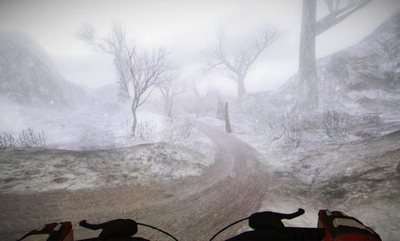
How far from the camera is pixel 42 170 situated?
5.95 m

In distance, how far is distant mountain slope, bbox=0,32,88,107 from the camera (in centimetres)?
2106

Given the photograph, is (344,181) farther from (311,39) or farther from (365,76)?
(365,76)

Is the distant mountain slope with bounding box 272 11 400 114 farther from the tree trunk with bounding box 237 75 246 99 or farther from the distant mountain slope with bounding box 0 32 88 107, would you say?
the distant mountain slope with bounding box 0 32 88 107

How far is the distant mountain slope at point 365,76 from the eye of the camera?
1608cm

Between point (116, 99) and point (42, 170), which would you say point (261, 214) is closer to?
point (42, 170)

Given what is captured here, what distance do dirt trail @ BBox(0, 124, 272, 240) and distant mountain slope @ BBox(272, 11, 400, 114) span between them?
14.4 metres

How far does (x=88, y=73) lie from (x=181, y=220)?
60.8m

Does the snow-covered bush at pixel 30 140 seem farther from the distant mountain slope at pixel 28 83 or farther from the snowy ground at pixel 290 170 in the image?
the distant mountain slope at pixel 28 83

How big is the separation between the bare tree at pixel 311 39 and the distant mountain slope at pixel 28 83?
88.0ft

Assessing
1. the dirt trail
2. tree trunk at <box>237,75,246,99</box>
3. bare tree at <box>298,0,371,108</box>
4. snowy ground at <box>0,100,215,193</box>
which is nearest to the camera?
the dirt trail

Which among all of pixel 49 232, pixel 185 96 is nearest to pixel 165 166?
pixel 49 232

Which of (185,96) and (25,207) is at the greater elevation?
(185,96)

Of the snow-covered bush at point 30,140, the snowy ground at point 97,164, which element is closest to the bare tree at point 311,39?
the snowy ground at point 97,164

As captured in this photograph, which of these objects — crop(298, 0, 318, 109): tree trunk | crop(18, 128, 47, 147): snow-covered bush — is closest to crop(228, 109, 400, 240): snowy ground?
crop(298, 0, 318, 109): tree trunk
